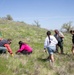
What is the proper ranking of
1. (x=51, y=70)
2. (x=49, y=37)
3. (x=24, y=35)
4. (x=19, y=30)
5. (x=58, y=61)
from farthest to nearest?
(x=19, y=30), (x=24, y=35), (x=58, y=61), (x=49, y=37), (x=51, y=70)

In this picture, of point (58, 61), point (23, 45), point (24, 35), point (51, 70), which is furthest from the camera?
point (24, 35)

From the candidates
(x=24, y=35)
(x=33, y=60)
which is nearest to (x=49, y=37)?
(x=33, y=60)

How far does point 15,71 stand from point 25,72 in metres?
0.48

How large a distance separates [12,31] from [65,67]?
17124 mm

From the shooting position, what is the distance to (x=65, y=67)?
14531 millimetres

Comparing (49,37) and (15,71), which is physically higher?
(49,37)

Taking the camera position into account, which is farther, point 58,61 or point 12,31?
point 12,31

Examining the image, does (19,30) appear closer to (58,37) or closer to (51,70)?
(58,37)

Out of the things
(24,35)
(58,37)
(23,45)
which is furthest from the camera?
(24,35)

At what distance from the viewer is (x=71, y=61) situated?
52.2ft

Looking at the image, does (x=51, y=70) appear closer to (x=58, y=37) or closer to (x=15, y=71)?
(x=15, y=71)

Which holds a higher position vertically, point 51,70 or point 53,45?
point 53,45

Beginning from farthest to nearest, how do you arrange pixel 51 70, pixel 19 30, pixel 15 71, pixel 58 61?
pixel 19 30 < pixel 58 61 < pixel 51 70 < pixel 15 71

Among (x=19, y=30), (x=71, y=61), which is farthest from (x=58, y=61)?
(x=19, y=30)
